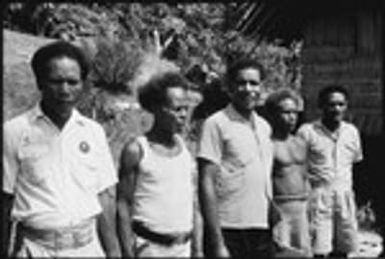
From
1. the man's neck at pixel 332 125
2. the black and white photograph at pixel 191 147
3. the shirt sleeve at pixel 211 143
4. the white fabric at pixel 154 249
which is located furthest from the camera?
the man's neck at pixel 332 125

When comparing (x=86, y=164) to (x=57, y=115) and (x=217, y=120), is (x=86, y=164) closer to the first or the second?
(x=57, y=115)

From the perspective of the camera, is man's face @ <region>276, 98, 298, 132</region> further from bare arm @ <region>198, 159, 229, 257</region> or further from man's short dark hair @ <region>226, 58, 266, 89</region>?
bare arm @ <region>198, 159, 229, 257</region>

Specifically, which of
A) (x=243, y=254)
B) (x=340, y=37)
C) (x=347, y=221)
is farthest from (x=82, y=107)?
(x=243, y=254)

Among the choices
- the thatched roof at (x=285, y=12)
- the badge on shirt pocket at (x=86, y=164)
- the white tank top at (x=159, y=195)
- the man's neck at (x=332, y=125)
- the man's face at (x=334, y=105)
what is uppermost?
the thatched roof at (x=285, y=12)

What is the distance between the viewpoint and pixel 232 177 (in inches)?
173

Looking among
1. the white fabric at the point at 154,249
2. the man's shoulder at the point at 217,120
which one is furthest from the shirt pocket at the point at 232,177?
the white fabric at the point at 154,249

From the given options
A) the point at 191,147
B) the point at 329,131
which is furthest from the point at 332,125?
the point at 191,147

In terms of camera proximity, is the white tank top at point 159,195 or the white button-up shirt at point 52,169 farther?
the white tank top at point 159,195

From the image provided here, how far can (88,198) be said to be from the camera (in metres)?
3.59

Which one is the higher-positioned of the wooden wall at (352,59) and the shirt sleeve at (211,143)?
the wooden wall at (352,59)

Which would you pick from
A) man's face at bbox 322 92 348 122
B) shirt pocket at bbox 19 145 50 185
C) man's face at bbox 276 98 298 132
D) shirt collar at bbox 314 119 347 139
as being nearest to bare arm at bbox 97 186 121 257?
shirt pocket at bbox 19 145 50 185

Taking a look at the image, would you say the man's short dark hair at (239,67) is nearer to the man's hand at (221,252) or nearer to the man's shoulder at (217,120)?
the man's shoulder at (217,120)

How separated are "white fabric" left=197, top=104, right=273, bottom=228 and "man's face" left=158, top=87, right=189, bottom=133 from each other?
0.32 m

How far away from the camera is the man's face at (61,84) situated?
142 inches
